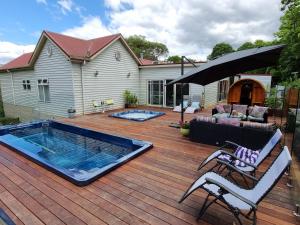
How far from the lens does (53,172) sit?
4.06 metres

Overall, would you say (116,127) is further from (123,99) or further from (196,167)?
(123,99)

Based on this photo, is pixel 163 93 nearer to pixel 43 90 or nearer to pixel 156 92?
pixel 156 92

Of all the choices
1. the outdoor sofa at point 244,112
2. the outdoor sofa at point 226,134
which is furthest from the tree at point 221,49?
the outdoor sofa at point 226,134

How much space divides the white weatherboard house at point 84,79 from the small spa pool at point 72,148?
2633 mm

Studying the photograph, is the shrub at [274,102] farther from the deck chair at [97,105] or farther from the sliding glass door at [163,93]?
the deck chair at [97,105]

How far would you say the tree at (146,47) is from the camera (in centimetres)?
3550

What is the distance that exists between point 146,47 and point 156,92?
86.9 feet

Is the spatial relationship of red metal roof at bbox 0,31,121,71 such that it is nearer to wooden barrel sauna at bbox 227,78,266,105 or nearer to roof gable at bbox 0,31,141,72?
roof gable at bbox 0,31,141,72

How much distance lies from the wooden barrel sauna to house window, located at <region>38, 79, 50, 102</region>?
11369 mm

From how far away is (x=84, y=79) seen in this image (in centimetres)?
1097

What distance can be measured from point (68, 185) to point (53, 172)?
720 millimetres

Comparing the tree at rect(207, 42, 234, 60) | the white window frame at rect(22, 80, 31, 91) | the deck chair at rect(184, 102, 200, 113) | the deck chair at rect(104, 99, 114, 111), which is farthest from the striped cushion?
the tree at rect(207, 42, 234, 60)

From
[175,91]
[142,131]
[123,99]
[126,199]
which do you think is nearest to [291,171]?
[126,199]

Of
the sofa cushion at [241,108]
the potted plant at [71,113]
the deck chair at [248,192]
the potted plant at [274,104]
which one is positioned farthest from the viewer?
the potted plant at [71,113]
